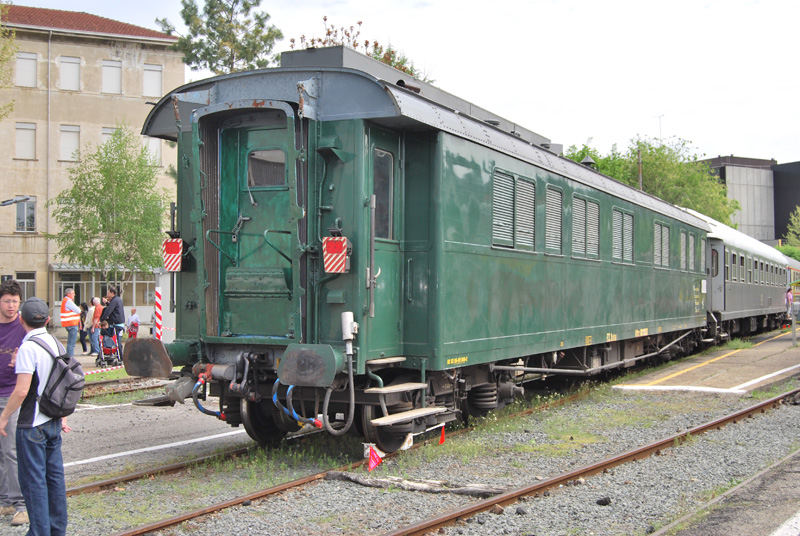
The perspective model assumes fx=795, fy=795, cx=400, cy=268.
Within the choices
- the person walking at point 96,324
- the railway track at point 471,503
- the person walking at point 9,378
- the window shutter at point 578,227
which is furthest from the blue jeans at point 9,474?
the person walking at point 96,324

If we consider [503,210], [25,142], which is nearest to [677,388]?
[503,210]

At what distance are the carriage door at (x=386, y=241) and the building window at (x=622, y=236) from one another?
20.4 feet

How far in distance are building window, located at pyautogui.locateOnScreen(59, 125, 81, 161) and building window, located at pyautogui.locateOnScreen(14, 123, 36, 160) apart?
119cm

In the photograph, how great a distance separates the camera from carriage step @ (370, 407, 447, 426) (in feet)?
23.6

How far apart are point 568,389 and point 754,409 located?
345 cm

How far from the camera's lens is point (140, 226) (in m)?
28.4

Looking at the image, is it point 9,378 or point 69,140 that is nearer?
point 9,378

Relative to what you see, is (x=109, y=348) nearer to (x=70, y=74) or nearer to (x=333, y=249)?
(x=333, y=249)

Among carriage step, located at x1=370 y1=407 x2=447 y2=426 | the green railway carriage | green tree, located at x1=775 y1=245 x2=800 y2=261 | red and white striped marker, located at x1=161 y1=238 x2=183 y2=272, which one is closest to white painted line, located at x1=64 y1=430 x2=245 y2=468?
the green railway carriage

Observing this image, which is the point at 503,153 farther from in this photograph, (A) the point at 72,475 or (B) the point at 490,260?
(A) the point at 72,475

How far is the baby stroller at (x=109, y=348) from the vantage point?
17.5 metres

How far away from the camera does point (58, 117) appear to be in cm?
3562

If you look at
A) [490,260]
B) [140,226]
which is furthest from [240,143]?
[140,226]

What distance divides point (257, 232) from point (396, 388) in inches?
81.0
